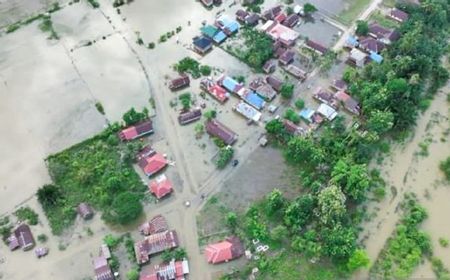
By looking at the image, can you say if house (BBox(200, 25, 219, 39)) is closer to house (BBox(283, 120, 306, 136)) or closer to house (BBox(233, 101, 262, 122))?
house (BBox(233, 101, 262, 122))

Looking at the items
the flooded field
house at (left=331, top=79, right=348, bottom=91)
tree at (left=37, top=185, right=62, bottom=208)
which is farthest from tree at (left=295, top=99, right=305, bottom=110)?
tree at (left=37, top=185, right=62, bottom=208)

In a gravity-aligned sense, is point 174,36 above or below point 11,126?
above

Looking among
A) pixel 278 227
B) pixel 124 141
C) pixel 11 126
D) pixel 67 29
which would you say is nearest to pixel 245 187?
pixel 278 227

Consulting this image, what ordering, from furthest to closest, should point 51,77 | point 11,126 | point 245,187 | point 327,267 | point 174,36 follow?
point 174,36, point 51,77, point 11,126, point 245,187, point 327,267

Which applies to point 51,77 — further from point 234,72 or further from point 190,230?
point 190,230

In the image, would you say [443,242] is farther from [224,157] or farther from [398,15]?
[398,15]

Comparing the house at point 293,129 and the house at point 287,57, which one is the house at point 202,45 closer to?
the house at point 287,57

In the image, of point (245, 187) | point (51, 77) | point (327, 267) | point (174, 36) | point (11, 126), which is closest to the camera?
point (327, 267)
